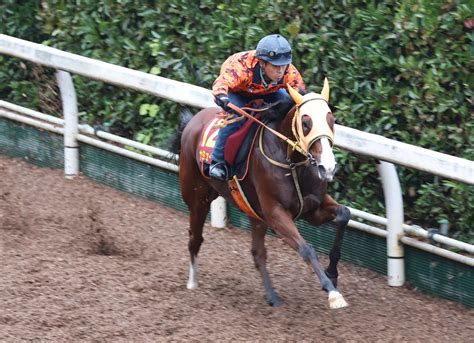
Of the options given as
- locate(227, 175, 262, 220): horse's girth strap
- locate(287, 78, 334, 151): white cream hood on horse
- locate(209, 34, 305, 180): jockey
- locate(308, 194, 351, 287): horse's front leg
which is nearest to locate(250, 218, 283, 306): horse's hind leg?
locate(227, 175, 262, 220): horse's girth strap

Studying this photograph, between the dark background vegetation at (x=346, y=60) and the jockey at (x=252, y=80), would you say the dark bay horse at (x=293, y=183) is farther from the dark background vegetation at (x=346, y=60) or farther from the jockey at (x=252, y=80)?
the dark background vegetation at (x=346, y=60)

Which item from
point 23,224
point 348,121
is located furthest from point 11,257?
point 348,121

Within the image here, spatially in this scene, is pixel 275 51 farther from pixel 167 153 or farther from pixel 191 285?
pixel 167 153

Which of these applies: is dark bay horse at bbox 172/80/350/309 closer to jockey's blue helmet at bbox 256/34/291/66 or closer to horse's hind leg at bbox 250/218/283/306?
horse's hind leg at bbox 250/218/283/306

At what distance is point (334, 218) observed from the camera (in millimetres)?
6816

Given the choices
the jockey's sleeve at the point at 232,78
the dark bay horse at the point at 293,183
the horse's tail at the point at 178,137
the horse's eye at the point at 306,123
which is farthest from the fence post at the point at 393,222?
the horse's tail at the point at 178,137

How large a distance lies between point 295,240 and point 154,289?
128 cm

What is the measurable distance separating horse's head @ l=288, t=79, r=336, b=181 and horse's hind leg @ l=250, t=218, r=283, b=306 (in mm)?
1180

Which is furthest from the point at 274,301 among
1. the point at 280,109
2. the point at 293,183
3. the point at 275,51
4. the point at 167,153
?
the point at 167,153

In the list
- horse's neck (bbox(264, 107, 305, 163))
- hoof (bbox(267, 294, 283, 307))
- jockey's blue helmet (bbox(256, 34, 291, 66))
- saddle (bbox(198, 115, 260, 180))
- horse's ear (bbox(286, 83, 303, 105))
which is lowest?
hoof (bbox(267, 294, 283, 307))

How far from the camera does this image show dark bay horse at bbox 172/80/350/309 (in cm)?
619

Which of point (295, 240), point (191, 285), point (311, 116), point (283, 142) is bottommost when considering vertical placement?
point (191, 285)

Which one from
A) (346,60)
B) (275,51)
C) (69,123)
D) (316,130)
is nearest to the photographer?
(316,130)

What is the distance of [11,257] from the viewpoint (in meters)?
7.80
